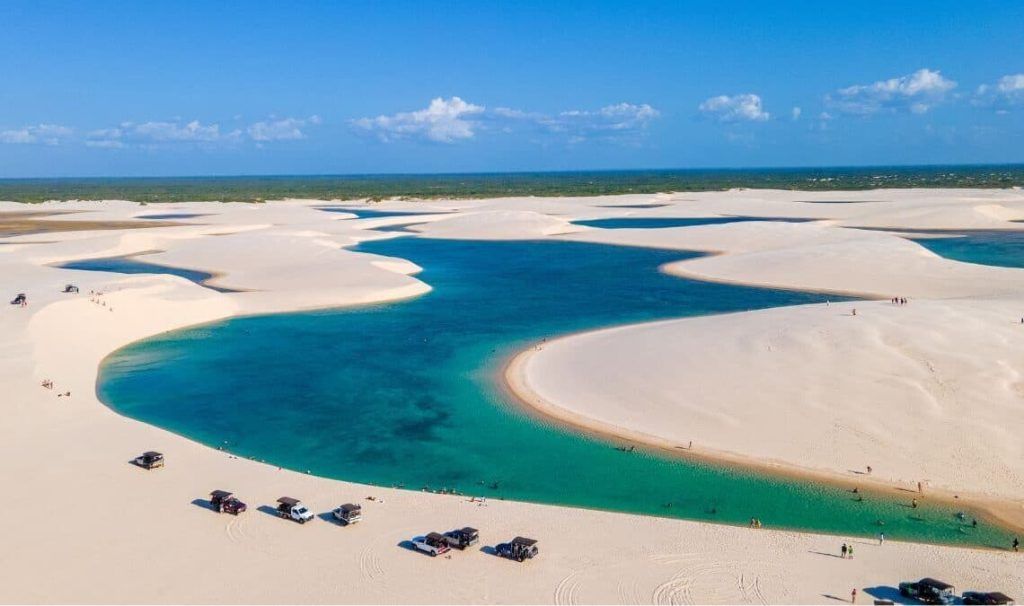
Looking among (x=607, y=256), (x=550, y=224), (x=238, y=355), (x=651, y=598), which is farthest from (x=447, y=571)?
(x=550, y=224)

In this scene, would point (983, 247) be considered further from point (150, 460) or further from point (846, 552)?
point (150, 460)

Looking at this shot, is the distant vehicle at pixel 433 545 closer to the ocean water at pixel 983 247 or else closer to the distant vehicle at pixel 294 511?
the distant vehicle at pixel 294 511

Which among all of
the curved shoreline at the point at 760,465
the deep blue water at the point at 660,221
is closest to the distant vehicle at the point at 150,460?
the curved shoreline at the point at 760,465

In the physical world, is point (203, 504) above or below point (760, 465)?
above

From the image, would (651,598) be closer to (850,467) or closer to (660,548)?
(660,548)

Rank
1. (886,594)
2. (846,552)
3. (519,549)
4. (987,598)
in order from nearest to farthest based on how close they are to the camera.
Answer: (987,598)
(886,594)
(519,549)
(846,552)

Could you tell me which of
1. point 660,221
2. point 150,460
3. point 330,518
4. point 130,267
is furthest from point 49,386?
point 660,221

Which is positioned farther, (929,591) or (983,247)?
(983,247)
